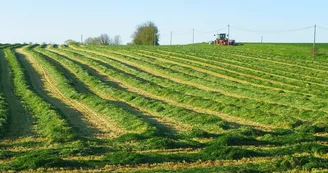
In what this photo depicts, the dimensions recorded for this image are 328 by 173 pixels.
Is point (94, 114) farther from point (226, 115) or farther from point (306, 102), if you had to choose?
point (306, 102)

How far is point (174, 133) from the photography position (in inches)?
710

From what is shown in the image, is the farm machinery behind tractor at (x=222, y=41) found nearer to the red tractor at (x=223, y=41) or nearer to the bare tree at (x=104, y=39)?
the red tractor at (x=223, y=41)

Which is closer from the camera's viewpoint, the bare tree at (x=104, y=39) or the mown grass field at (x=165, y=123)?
the mown grass field at (x=165, y=123)

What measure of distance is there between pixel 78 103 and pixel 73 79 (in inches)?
449

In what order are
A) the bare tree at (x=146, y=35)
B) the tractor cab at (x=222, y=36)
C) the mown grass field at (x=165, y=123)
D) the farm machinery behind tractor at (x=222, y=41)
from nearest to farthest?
the mown grass field at (x=165, y=123), the farm machinery behind tractor at (x=222, y=41), the tractor cab at (x=222, y=36), the bare tree at (x=146, y=35)

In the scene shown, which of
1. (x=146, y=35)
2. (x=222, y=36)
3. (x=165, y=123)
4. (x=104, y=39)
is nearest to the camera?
(x=165, y=123)

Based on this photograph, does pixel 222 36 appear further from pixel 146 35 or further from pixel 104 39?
pixel 104 39

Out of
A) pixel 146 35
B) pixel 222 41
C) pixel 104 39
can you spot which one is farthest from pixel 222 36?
pixel 104 39

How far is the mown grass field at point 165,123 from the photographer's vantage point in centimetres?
1263

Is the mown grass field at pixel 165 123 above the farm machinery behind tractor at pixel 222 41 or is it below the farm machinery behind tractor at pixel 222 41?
below

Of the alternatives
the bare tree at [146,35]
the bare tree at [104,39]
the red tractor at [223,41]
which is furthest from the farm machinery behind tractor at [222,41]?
the bare tree at [104,39]

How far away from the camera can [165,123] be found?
20.2 m

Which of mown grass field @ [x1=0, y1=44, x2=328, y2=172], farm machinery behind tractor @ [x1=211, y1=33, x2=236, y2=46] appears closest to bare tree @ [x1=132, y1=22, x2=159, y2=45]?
farm machinery behind tractor @ [x1=211, y1=33, x2=236, y2=46]

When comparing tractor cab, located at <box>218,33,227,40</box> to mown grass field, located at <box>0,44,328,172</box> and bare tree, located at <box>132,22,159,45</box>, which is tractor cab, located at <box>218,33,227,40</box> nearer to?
bare tree, located at <box>132,22,159,45</box>
